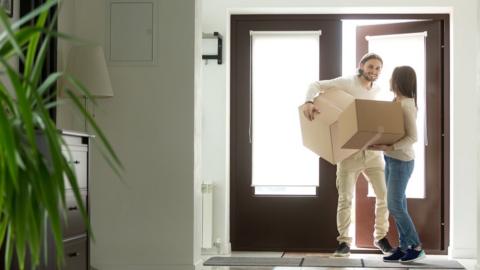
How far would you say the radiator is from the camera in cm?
636

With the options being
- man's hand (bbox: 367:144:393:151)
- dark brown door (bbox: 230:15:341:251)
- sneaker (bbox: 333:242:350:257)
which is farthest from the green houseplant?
dark brown door (bbox: 230:15:341:251)

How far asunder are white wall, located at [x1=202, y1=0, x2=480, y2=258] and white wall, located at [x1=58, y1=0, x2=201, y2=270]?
147 centimetres

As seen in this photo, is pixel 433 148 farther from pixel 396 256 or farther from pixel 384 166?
pixel 396 256

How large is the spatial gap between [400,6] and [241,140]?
1615mm

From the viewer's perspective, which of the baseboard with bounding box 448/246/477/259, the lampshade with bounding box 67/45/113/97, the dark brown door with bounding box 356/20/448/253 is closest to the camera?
the lampshade with bounding box 67/45/113/97

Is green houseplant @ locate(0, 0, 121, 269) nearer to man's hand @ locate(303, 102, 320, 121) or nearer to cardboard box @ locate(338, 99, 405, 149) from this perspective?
cardboard box @ locate(338, 99, 405, 149)

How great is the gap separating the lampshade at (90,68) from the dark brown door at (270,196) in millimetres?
2258

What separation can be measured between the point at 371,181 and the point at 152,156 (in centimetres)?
170

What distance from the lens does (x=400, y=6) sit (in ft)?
21.2

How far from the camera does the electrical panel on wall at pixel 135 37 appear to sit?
16.4 feet

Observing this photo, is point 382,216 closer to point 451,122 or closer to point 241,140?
point 451,122

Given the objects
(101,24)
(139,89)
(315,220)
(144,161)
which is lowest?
(315,220)

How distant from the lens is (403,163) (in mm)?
5371

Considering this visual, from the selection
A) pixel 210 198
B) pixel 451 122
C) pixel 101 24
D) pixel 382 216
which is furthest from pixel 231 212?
pixel 101 24
